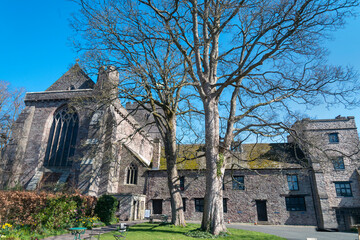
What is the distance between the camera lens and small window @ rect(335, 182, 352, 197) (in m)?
22.9

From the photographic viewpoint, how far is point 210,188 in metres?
10.8

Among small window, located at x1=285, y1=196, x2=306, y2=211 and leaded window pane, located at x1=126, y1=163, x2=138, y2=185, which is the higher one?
leaded window pane, located at x1=126, y1=163, x2=138, y2=185

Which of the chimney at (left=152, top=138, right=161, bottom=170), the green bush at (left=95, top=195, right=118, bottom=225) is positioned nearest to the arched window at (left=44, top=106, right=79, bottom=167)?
the green bush at (left=95, top=195, right=118, bottom=225)

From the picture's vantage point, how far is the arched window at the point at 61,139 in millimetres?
24016

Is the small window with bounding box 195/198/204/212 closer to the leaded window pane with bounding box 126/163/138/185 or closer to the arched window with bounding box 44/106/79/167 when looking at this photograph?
the leaded window pane with bounding box 126/163/138/185

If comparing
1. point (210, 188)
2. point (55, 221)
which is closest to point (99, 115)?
point (55, 221)

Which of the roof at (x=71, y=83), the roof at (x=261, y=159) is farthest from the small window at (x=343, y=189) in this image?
the roof at (x=71, y=83)

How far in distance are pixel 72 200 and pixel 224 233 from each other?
927 cm

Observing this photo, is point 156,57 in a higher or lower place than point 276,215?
higher

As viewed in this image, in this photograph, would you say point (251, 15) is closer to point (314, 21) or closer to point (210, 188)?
point (314, 21)

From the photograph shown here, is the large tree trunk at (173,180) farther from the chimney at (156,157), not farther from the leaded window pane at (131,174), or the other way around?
the leaded window pane at (131,174)

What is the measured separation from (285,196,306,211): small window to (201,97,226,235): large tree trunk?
1532cm

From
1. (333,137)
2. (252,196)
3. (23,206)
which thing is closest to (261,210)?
(252,196)

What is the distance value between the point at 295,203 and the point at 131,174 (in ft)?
57.1
